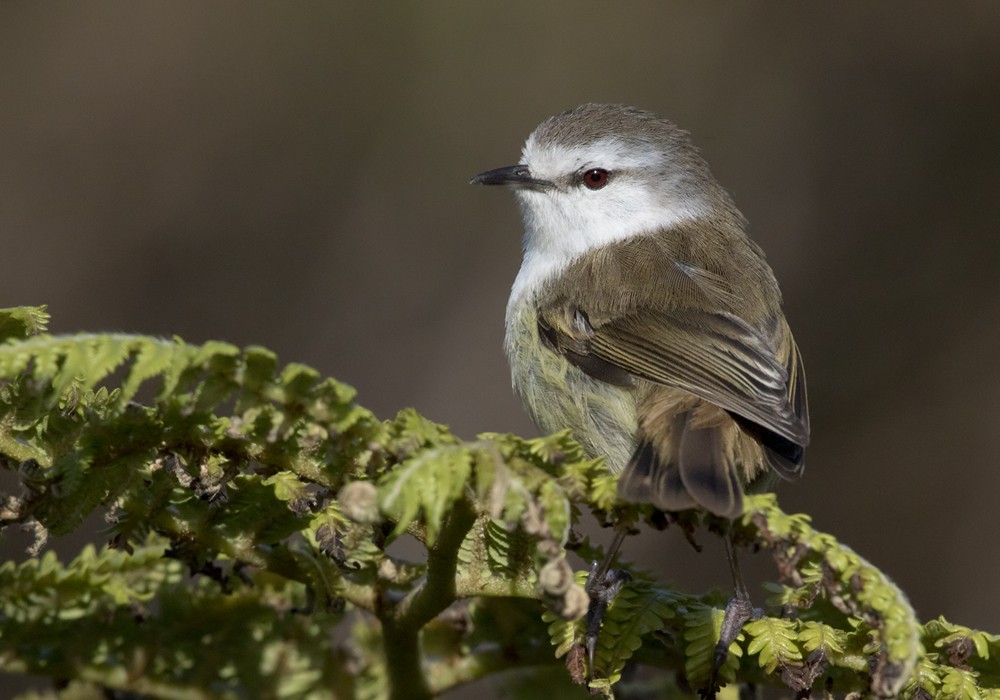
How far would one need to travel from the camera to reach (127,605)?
207 centimetres

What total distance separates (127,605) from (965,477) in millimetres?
5865

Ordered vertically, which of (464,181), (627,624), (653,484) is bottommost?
(627,624)

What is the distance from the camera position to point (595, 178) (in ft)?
13.5

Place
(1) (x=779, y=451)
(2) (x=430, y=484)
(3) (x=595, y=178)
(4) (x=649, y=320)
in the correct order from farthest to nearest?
(3) (x=595, y=178), (4) (x=649, y=320), (1) (x=779, y=451), (2) (x=430, y=484)

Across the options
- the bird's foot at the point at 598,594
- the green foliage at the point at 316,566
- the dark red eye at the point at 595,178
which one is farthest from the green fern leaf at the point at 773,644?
the dark red eye at the point at 595,178

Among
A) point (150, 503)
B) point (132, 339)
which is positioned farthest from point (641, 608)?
point (132, 339)

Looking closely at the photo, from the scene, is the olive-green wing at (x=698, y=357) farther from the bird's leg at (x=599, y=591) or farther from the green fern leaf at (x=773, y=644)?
the green fern leaf at (x=773, y=644)

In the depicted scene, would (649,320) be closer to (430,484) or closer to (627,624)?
(627,624)

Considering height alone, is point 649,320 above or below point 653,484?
above

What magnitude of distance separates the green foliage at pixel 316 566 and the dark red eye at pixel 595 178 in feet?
6.80

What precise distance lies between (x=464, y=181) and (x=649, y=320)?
15.7 ft

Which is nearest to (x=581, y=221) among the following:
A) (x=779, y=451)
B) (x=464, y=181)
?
(x=779, y=451)

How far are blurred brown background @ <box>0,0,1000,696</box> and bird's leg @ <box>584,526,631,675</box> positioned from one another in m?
4.62

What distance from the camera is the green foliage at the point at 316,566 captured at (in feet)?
5.36
